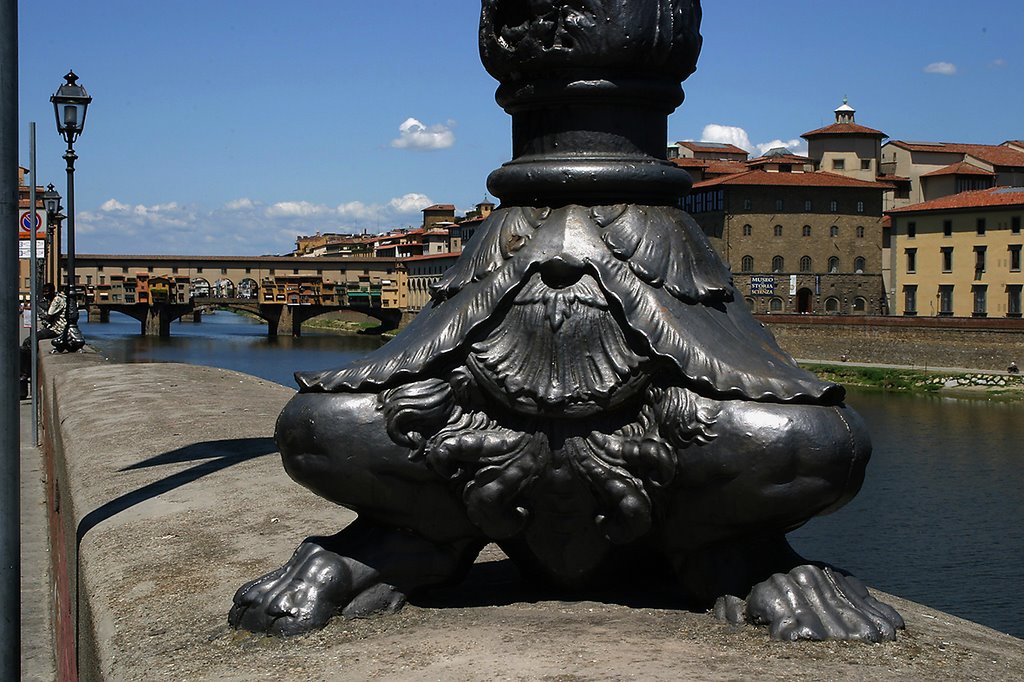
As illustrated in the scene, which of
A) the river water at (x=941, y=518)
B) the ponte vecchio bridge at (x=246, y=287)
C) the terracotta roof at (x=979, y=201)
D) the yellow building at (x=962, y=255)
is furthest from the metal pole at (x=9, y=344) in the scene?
the ponte vecchio bridge at (x=246, y=287)

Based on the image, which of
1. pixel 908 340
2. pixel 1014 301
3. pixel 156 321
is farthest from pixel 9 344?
pixel 156 321

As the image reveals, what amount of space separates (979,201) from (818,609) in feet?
173

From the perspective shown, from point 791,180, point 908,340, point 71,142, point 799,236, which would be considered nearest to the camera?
point 71,142

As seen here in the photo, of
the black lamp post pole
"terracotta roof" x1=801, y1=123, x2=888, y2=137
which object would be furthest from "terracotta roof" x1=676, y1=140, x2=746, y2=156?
the black lamp post pole

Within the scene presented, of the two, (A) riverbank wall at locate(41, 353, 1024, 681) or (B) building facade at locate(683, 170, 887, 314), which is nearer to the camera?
(A) riverbank wall at locate(41, 353, 1024, 681)

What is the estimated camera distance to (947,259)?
53.5 meters

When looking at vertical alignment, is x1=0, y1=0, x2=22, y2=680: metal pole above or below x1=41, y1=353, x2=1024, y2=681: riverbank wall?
above

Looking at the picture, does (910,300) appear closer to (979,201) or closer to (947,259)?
(947,259)

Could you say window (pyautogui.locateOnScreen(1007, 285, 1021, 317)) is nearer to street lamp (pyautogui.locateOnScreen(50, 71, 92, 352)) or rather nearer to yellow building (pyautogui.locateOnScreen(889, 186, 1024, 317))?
yellow building (pyautogui.locateOnScreen(889, 186, 1024, 317))

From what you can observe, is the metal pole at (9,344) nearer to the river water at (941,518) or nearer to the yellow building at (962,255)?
the river water at (941,518)

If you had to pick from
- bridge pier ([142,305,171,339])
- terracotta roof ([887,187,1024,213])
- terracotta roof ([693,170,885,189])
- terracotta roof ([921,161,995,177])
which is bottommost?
bridge pier ([142,305,171,339])

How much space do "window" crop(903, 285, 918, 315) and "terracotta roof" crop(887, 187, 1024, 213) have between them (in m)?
3.41

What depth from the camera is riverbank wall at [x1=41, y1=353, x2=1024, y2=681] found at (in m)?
2.32

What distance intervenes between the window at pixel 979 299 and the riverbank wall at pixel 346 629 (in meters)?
50.6
